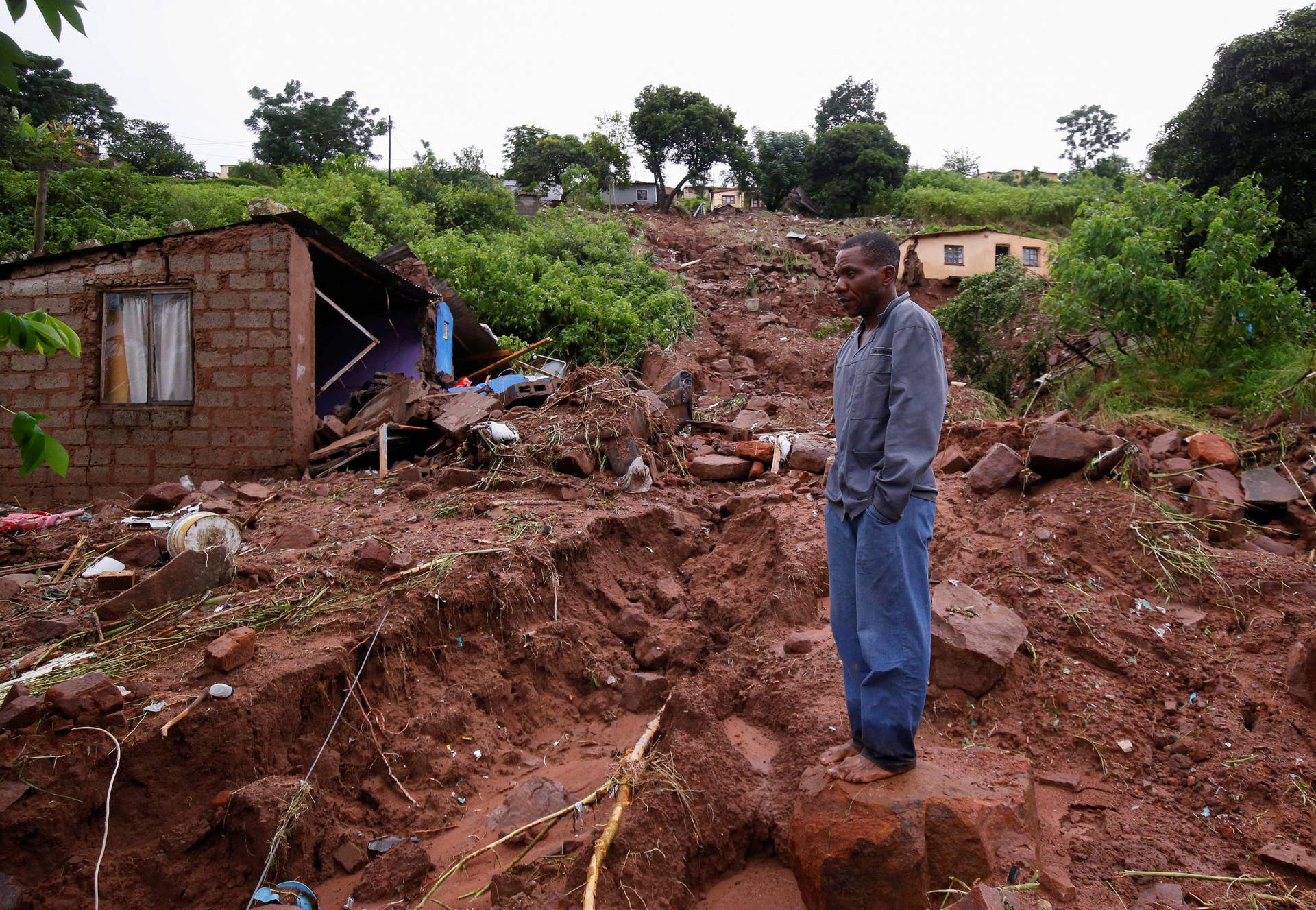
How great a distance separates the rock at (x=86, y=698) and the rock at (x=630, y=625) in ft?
9.51

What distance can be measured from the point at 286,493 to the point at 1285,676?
724 centimetres

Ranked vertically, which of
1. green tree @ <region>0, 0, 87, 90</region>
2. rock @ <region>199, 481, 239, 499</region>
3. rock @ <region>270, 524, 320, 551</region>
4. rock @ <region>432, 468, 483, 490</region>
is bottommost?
rock @ <region>270, 524, 320, 551</region>

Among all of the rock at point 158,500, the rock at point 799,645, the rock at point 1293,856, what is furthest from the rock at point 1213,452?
the rock at point 158,500

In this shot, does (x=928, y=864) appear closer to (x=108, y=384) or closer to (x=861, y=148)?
(x=108, y=384)

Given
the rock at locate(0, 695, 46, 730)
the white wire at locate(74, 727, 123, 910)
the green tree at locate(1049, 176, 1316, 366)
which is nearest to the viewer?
the white wire at locate(74, 727, 123, 910)

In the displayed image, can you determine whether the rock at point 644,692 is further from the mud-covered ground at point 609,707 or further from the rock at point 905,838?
the rock at point 905,838

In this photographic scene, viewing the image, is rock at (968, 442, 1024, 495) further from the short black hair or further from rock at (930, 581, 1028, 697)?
the short black hair

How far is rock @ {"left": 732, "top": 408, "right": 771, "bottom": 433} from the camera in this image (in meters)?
9.63

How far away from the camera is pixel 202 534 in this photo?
17.2 ft

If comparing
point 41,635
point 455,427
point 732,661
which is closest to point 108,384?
point 455,427

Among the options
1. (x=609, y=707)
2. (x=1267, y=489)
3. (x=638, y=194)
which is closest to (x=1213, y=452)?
(x=1267, y=489)

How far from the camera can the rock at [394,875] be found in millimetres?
3434

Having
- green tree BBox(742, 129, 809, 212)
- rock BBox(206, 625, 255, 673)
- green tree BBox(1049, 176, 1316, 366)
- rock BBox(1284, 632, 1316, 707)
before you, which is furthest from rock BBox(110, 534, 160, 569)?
green tree BBox(742, 129, 809, 212)

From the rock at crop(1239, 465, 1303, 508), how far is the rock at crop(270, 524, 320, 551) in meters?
6.60
